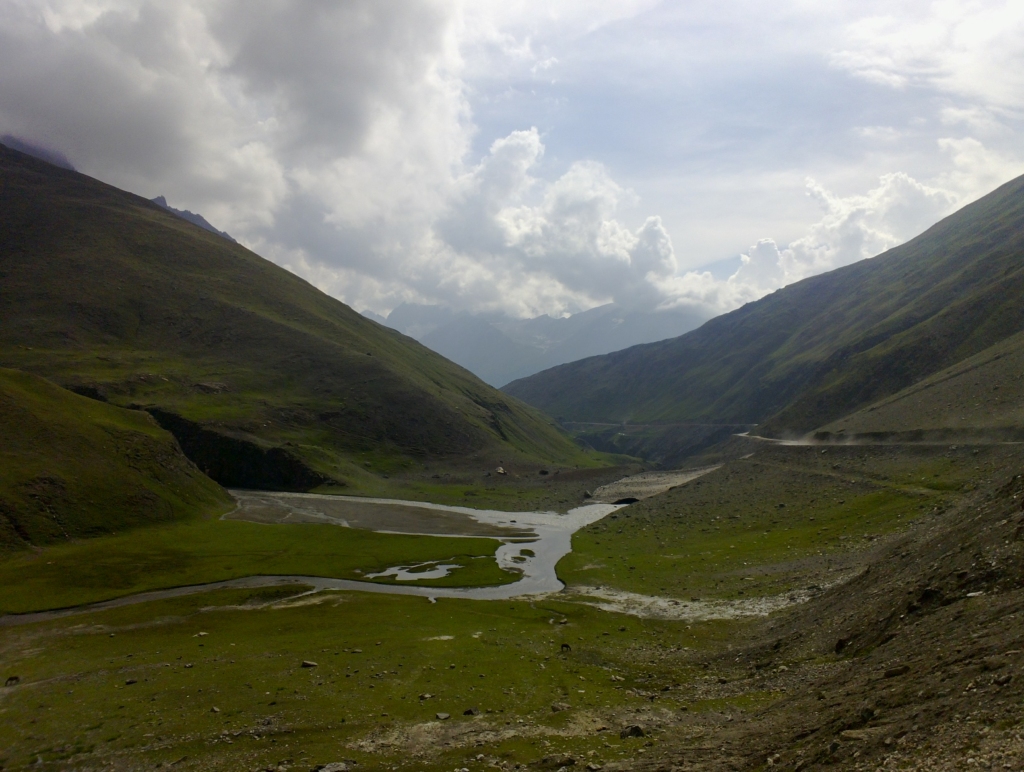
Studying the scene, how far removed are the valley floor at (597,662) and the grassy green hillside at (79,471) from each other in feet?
30.4

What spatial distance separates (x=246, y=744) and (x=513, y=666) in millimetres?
16659

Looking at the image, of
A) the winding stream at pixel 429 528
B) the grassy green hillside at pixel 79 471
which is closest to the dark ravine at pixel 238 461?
the winding stream at pixel 429 528

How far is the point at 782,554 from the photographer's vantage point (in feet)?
215

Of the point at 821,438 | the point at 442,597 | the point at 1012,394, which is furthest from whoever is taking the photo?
the point at 821,438

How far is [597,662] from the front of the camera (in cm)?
4103

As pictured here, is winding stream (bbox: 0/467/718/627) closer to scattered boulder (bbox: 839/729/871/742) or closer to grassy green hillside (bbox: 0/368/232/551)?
grassy green hillside (bbox: 0/368/232/551)

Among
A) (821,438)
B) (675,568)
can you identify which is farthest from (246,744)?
A: (821,438)

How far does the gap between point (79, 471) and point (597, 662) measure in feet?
284

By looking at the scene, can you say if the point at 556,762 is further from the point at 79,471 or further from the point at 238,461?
the point at 238,461

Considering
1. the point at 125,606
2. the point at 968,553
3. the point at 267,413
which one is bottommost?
the point at 125,606

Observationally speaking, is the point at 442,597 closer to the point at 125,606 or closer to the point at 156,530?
the point at 125,606

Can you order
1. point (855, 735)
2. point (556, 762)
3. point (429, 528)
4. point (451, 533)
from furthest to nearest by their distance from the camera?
1. point (429, 528)
2. point (451, 533)
3. point (556, 762)
4. point (855, 735)

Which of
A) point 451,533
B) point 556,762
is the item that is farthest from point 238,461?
point 556,762

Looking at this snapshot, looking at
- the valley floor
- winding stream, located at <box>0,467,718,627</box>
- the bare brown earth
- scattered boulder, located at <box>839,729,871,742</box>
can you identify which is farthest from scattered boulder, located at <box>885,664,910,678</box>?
winding stream, located at <box>0,467,718,627</box>
